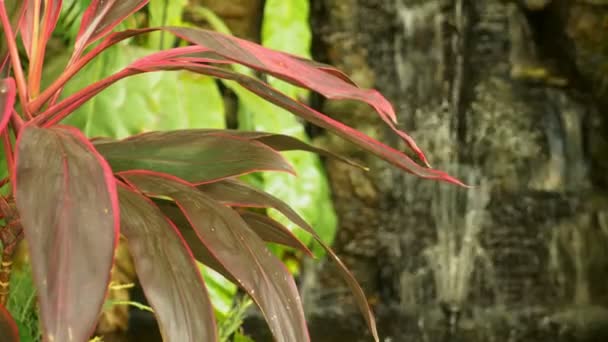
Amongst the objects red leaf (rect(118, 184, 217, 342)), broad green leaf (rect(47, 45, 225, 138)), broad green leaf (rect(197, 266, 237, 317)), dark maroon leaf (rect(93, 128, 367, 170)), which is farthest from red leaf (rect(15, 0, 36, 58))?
broad green leaf (rect(197, 266, 237, 317))

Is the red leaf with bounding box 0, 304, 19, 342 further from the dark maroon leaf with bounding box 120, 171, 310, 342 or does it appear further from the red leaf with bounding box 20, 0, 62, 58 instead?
the red leaf with bounding box 20, 0, 62, 58

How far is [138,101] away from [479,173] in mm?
1779

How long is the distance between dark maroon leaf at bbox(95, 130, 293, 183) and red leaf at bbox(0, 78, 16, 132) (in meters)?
0.19

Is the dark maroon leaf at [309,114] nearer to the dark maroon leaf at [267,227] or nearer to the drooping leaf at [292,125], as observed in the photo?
the dark maroon leaf at [267,227]

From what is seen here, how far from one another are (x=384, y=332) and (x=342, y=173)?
0.71 metres

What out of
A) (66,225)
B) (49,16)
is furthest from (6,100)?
(49,16)

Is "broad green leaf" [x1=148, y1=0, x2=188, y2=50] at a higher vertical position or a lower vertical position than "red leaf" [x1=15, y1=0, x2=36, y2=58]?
higher

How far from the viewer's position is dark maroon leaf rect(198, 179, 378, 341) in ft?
→ 2.87

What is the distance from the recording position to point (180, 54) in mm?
897

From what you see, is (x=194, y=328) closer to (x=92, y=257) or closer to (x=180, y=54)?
(x=92, y=257)

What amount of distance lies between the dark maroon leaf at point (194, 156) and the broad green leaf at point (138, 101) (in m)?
1.47

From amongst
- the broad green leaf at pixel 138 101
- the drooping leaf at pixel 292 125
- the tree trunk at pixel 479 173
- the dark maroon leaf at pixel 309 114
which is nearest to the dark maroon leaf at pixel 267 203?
the dark maroon leaf at pixel 309 114

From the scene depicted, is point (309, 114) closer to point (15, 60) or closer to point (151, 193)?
point (151, 193)

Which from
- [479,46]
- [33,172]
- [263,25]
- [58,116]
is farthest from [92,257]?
[479,46]
